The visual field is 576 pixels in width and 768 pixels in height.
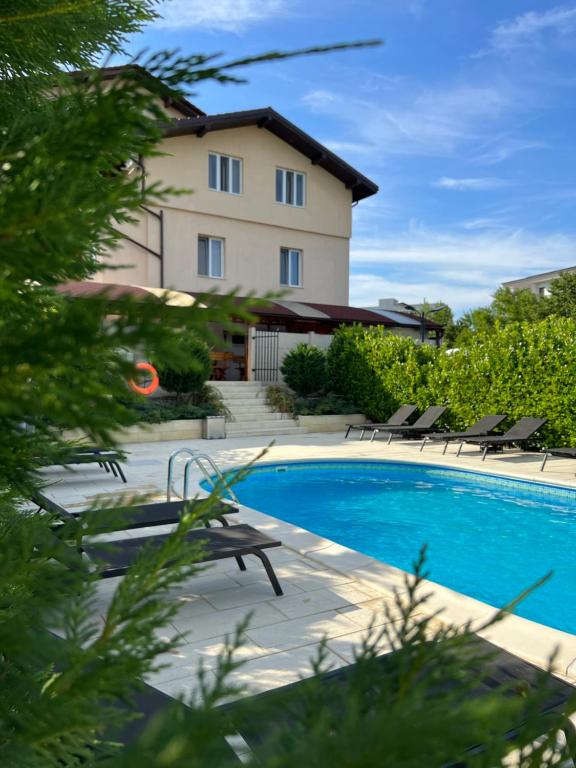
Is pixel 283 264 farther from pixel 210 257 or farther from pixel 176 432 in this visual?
pixel 176 432

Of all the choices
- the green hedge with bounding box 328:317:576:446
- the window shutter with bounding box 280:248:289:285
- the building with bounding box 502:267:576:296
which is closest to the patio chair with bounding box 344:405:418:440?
the green hedge with bounding box 328:317:576:446

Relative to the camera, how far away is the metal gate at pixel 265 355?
23.3m

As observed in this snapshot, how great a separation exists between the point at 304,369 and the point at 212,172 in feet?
33.4

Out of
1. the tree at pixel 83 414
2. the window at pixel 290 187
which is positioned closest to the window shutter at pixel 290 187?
the window at pixel 290 187

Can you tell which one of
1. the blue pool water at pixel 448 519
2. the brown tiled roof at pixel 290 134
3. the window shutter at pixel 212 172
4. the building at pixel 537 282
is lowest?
the blue pool water at pixel 448 519

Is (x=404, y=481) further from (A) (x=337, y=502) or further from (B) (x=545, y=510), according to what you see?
(B) (x=545, y=510)

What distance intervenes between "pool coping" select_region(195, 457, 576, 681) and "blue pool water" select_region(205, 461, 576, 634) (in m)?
1.52

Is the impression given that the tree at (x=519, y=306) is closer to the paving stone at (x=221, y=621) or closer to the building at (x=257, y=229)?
the building at (x=257, y=229)

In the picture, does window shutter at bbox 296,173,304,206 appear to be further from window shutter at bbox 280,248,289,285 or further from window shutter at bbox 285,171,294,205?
window shutter at bbox 280,248,289,285

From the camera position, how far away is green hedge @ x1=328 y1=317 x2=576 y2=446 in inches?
589

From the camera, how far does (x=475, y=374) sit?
17.1 meters

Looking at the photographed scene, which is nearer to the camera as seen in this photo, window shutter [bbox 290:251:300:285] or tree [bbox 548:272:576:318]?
window shutter [bbox 290:251:300:285]

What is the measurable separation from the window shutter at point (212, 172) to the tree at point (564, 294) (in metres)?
28.9

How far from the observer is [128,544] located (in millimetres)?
4965
